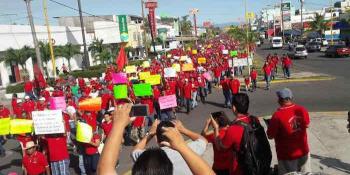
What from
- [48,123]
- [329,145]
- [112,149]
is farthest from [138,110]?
[329,145]

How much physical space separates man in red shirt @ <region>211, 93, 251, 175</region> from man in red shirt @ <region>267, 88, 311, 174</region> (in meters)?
0.87

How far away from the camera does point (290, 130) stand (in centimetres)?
591

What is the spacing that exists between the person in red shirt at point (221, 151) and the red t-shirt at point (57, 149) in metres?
4.25

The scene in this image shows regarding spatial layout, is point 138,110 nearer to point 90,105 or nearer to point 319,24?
point 90,105

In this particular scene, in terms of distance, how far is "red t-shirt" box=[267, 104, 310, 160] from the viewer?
5.91m

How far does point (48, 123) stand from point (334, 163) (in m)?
5.97

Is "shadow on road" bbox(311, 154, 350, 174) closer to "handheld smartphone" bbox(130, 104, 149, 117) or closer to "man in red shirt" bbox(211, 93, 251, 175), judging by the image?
"man in red shirt" bbox(211, 93, 251, 175)

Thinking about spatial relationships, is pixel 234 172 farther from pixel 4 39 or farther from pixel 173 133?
pixel 4 39

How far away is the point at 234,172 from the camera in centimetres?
525

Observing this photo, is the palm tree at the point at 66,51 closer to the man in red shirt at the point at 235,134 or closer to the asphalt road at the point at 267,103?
the asphalt road at the point at 267,103

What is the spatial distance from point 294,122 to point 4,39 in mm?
34063

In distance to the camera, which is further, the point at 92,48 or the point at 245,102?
the point at 92,48

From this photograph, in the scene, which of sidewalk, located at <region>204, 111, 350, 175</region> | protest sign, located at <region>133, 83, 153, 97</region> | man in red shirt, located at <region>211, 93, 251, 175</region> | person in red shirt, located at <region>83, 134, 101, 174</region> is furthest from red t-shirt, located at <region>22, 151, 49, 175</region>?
protest sign, located at <region>133, 83, 153, 97</region>

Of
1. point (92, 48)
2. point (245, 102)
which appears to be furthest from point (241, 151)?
point (92, 48)
